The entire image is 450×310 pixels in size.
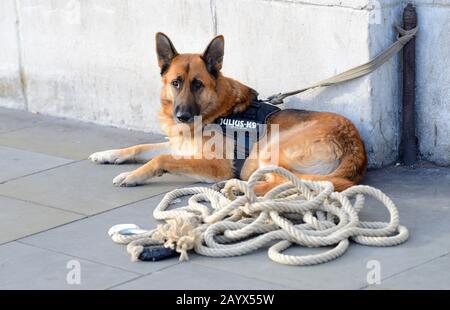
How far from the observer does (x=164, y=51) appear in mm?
7258

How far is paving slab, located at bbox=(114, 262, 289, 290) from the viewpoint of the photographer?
519 cm

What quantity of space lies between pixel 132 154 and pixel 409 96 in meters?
2.16

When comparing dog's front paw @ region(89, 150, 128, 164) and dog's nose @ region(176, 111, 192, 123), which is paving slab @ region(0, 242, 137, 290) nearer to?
dog's nose @ region(176, 111, 192, 123)

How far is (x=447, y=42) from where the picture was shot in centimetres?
706

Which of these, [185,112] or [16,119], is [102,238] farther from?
[16,119]

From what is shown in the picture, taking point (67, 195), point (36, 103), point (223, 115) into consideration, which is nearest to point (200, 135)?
point (223, 115)

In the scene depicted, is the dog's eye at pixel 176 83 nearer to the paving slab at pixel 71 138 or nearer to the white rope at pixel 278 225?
the paving slab at pixel 71 138

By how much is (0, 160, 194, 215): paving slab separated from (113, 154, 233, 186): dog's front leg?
0.07 m

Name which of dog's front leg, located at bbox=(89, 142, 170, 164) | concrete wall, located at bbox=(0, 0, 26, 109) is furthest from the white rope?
concrete wall, located at bbox=(0, 0, 26, 109)

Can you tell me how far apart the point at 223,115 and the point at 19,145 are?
6.44ft

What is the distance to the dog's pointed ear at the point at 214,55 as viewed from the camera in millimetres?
7199

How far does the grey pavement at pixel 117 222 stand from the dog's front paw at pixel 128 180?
2.2 inches
